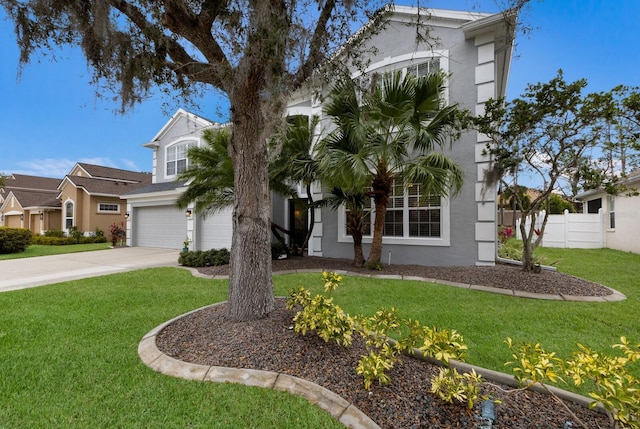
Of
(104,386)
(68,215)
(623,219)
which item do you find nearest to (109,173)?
(68,215)

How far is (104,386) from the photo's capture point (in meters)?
2.67

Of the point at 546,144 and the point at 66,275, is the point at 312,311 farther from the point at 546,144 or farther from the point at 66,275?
the point at 66,275

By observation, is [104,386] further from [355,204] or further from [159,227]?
[159,227]

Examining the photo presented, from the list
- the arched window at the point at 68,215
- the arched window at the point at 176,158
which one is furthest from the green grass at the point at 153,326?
the arched window at the point at 68,215

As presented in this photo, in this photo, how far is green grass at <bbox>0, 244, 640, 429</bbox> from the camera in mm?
2283

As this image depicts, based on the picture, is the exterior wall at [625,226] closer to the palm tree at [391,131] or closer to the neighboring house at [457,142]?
the neighboring house at [457,142]

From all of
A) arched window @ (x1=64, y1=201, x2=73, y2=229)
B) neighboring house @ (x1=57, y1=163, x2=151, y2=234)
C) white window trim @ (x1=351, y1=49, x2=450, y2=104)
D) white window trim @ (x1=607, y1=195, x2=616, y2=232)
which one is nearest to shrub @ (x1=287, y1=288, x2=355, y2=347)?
white window trim @ (x1=351, y1=49, x2=450, y2=104)

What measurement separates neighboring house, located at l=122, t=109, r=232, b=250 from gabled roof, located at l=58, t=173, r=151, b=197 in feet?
19.7

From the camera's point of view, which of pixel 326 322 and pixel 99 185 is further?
pixel 99 185

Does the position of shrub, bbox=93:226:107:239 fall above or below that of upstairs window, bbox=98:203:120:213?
below

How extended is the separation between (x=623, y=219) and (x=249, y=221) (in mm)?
15722

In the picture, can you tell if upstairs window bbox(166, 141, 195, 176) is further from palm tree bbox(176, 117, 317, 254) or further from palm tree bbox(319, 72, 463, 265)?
palm tree bbox(319, 72, 463, 265)

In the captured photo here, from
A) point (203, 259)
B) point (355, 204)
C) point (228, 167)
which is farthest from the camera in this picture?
point (203, 259)

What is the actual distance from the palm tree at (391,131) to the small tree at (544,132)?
93 cm
